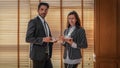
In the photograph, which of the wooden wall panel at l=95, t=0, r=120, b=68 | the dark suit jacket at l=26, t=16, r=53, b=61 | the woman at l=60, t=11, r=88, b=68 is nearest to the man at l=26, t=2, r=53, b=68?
the dark suit jacket at l=26, t=16, r=53, b=61

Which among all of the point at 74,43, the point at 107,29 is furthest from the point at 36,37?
the point at 107,29

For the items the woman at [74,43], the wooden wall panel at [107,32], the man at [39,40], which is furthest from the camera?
the wooden wall panel at [107,32]

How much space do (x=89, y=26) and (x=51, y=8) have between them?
0.69m

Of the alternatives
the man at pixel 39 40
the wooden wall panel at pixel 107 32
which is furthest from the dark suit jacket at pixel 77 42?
the wooden wall panel at pixel 107 32

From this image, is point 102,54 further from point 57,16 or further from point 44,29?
point 44,29

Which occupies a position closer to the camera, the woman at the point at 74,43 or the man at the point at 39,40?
the man at the point at 39,40

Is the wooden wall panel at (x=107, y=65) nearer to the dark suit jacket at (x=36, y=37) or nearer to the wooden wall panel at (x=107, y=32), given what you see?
the wooden wall panel at (x=107, y=32)

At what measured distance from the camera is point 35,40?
3.43m

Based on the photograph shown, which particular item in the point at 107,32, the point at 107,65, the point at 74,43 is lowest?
the point at 107,65

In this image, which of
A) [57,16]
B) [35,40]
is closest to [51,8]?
[57,16]

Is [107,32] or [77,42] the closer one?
[77,42]

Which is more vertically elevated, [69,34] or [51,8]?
[51,8]

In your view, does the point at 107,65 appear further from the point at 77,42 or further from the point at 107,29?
the point at 77,42

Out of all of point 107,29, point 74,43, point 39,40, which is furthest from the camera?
point 107,29
